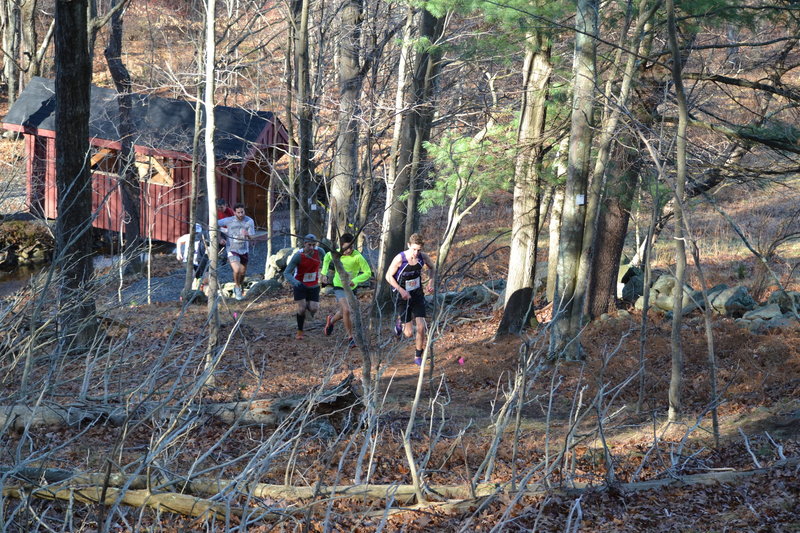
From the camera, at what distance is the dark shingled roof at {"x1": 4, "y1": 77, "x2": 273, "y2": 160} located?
2288cm

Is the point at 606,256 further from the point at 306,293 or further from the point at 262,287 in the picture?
the point at 262,287

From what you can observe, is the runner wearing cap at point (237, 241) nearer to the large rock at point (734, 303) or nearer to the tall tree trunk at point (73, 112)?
the tall tree trunk at point (73, 112)

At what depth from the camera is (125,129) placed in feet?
Result: 69.2

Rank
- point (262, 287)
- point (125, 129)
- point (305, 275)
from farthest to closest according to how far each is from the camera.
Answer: point (125, 129), point (262, 287), point (305, 275)

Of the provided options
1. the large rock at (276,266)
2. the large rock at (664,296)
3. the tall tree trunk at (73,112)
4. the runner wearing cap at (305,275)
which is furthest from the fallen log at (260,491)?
the large rock at (276,266)

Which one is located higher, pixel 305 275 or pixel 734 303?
pixel 305 275

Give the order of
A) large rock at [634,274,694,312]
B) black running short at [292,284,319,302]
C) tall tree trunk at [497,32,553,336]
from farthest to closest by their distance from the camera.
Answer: large rock at [634,274,694,312] < black running short at [292,284,319,302] < tall tree trunk at [497,32,553,336]

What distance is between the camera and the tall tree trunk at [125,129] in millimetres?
19297

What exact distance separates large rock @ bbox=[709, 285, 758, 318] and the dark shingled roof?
14.2 m

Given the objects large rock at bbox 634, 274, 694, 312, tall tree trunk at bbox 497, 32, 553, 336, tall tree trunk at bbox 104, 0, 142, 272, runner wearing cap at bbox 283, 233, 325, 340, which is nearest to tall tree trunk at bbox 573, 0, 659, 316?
large rock at bbox 634, 274, 694, 312

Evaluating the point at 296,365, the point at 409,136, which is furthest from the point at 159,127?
the point at 296,365

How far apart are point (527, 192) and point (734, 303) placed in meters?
3.78

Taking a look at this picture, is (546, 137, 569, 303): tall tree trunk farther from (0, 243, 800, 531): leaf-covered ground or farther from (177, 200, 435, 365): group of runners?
(177, 200, 435, 365): group of runners

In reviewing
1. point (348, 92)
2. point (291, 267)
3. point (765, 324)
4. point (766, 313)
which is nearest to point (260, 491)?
point (291, 267)
